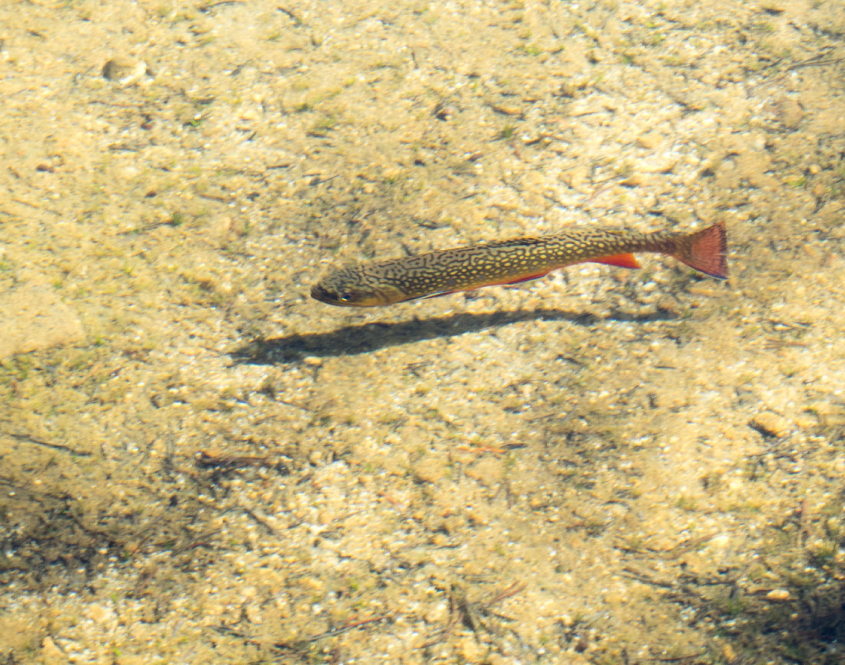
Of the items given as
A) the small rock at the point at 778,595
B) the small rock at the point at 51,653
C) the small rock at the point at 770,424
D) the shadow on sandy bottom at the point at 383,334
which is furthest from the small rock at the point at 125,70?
the small rock at the point at 778,595

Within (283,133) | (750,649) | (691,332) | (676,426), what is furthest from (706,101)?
(750,649)

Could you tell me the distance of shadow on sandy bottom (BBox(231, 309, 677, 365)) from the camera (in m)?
4.91

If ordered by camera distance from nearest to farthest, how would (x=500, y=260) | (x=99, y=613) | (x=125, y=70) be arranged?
(x=99, y=613) → (x=500, y=260) → (x=125, y=70)

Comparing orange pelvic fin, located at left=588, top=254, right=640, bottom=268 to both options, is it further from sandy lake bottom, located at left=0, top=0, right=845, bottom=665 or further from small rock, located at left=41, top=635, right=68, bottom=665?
small rock, located at left=41, top=635, right=68, bottom=665

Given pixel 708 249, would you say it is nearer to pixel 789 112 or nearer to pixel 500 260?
pixel 500 260

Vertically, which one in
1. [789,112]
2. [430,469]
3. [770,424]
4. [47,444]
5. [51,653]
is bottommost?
[51,653]

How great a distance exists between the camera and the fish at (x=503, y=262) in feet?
15.1

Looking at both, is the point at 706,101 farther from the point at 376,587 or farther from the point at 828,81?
the point at 376,587

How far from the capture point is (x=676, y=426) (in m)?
4.29

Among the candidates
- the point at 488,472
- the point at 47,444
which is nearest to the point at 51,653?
the point at 47,444

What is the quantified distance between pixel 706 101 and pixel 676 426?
3.41 m

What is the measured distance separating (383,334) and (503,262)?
1069mm

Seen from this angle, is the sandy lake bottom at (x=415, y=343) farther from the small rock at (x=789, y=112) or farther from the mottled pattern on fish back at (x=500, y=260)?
the mottled pattern on fish back at (x=500, y=260)

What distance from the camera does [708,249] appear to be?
15.2 ft
